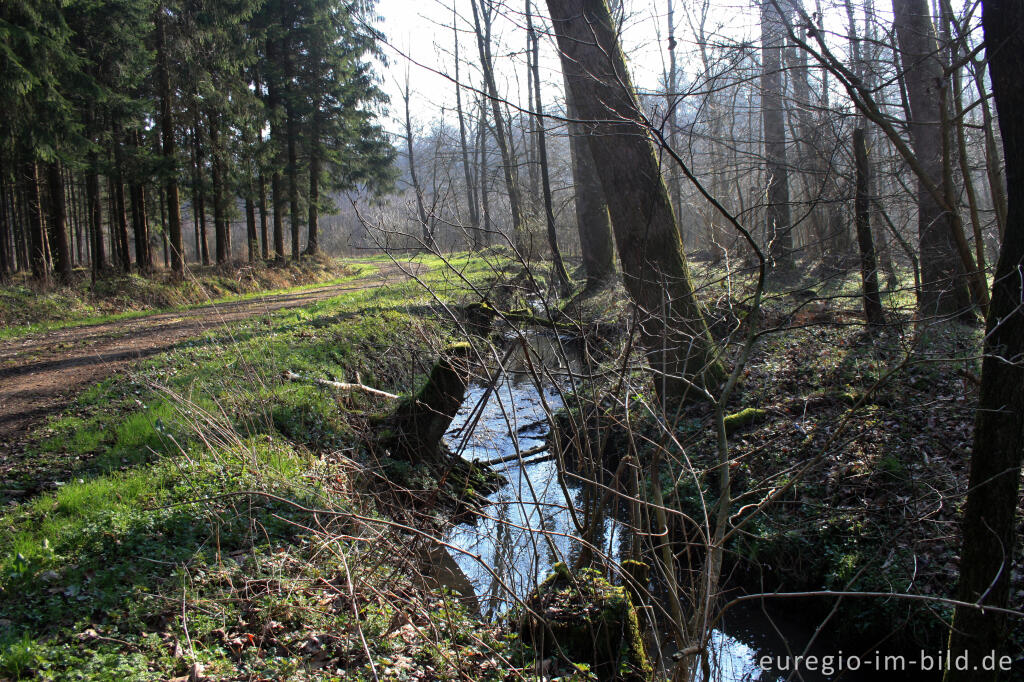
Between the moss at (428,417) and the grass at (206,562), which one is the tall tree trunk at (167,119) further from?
the moss at (428,417)

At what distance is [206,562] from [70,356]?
7.35m

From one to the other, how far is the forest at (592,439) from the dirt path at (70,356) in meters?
0.08

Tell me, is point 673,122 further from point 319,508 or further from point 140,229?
point 140,229

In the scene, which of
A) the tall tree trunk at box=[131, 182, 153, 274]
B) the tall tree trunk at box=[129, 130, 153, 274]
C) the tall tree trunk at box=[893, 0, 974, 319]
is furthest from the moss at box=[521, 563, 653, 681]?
the tall tree trunk at box=[131, 182, 153, 274]

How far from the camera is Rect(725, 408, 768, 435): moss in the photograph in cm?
695

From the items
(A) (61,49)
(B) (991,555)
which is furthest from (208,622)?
(A) (61,49)

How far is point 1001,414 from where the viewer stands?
2.85m

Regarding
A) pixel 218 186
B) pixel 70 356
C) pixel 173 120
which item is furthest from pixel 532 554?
pixel 218 186

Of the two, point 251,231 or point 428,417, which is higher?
→ point 251,231

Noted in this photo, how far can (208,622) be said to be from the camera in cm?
360

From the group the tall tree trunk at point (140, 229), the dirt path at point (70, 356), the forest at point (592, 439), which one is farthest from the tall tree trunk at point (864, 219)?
the tall tree trunk at point (140, 229)

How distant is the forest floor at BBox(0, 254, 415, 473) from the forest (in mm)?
83

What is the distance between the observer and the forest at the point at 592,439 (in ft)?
10.4

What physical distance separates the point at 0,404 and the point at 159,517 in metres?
4.24
